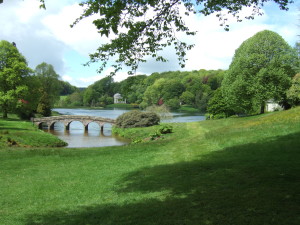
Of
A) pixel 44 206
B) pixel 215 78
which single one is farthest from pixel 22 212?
pixel 215 78

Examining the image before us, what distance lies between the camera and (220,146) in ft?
58.3

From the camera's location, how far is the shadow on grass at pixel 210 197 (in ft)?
20.6

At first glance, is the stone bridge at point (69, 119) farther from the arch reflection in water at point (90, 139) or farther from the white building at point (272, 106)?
the white building at point (272, 106)

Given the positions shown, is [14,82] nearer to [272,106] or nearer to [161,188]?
[272,106]

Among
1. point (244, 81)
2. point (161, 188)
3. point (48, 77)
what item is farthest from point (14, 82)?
point (161, 188)

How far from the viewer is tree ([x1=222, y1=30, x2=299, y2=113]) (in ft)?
122

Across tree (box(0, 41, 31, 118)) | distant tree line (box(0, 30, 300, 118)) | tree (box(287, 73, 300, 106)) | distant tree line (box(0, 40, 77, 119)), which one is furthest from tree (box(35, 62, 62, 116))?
tree (box(287, 73, 300, 106))

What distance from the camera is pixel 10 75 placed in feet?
153

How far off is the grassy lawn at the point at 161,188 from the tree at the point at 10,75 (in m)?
32.4

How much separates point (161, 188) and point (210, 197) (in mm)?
2147

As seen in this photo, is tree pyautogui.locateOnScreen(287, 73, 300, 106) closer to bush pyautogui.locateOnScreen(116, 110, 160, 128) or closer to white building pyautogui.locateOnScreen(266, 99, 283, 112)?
white building pyautogui.locateOnScreen(266, 99, 283, 112)

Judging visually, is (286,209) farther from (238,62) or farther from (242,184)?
(238,62)

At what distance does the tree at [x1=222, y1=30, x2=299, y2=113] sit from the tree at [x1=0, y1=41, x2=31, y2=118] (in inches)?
1274

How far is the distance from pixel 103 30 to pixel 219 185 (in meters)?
5.47
